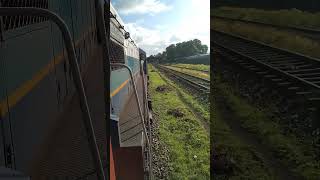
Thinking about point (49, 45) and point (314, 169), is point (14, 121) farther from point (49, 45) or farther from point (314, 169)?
point (314, 169)

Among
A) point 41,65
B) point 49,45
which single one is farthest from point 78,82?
point 49,45

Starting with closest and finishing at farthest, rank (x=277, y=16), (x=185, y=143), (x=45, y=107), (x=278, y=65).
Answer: (x=45, y=107) < (x=277, y=16) < (x=278, y=65) < (x=185, y=143)

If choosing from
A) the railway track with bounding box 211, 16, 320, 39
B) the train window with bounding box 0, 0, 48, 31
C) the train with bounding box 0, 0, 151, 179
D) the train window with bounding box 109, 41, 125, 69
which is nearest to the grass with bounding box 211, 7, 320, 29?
the railway track with bounding box 211, 16, 320, 39

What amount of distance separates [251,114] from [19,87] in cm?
233

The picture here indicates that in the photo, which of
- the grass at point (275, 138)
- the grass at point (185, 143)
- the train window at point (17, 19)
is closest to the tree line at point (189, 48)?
the grass at point (275, 138)

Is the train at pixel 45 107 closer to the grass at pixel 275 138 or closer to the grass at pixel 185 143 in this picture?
the grass at pixel 275 138

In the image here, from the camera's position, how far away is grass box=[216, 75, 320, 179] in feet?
9.18

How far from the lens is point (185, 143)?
8133mm

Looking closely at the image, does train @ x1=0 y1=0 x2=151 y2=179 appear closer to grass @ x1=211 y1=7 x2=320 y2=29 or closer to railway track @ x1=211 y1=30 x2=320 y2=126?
grass @ x1=211 y1=7 x2=320 y2=29

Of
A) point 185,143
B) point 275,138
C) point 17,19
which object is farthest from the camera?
point 185,143

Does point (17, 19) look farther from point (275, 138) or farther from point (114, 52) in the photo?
point (275, 138)

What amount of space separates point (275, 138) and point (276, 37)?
0.88 metres

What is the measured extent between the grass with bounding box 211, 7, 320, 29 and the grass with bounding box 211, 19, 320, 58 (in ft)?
0.40

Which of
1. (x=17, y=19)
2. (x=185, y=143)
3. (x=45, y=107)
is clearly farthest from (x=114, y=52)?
Answer: (x=185, y=143)
